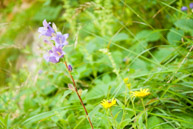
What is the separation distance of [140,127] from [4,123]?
0.70m

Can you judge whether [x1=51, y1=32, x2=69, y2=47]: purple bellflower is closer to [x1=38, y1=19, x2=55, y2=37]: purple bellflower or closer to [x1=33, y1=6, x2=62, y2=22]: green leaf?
[x1=38, y1=19, x2=55, y2=37]: purple bellflower

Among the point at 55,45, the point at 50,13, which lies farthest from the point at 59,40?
the point at 50,13

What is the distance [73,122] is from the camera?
4.12 feet

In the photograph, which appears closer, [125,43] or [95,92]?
[95,92]

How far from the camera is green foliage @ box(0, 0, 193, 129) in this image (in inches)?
42.1

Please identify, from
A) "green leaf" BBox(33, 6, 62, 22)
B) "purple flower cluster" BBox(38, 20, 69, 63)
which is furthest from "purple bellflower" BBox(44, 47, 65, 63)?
"green leaf" BBox(33, 6, 62, 22)

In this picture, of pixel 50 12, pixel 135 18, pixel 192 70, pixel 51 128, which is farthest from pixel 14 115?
pixel 50 12

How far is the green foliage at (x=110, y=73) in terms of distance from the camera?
42.1 inches

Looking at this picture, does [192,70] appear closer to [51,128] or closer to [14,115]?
[51,128]

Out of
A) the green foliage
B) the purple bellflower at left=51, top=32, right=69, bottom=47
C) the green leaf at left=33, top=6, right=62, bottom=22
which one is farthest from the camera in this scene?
the green leaf at left=33, top=6, right=62, bottom=22

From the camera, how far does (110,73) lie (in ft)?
6.07

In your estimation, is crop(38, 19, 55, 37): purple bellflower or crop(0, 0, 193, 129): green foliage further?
crop(0, 0, 193, 129): green foliage

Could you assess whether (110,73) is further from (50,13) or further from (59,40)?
(50,13)

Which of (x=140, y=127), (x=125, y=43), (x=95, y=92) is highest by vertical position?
(x=125, y=43)
